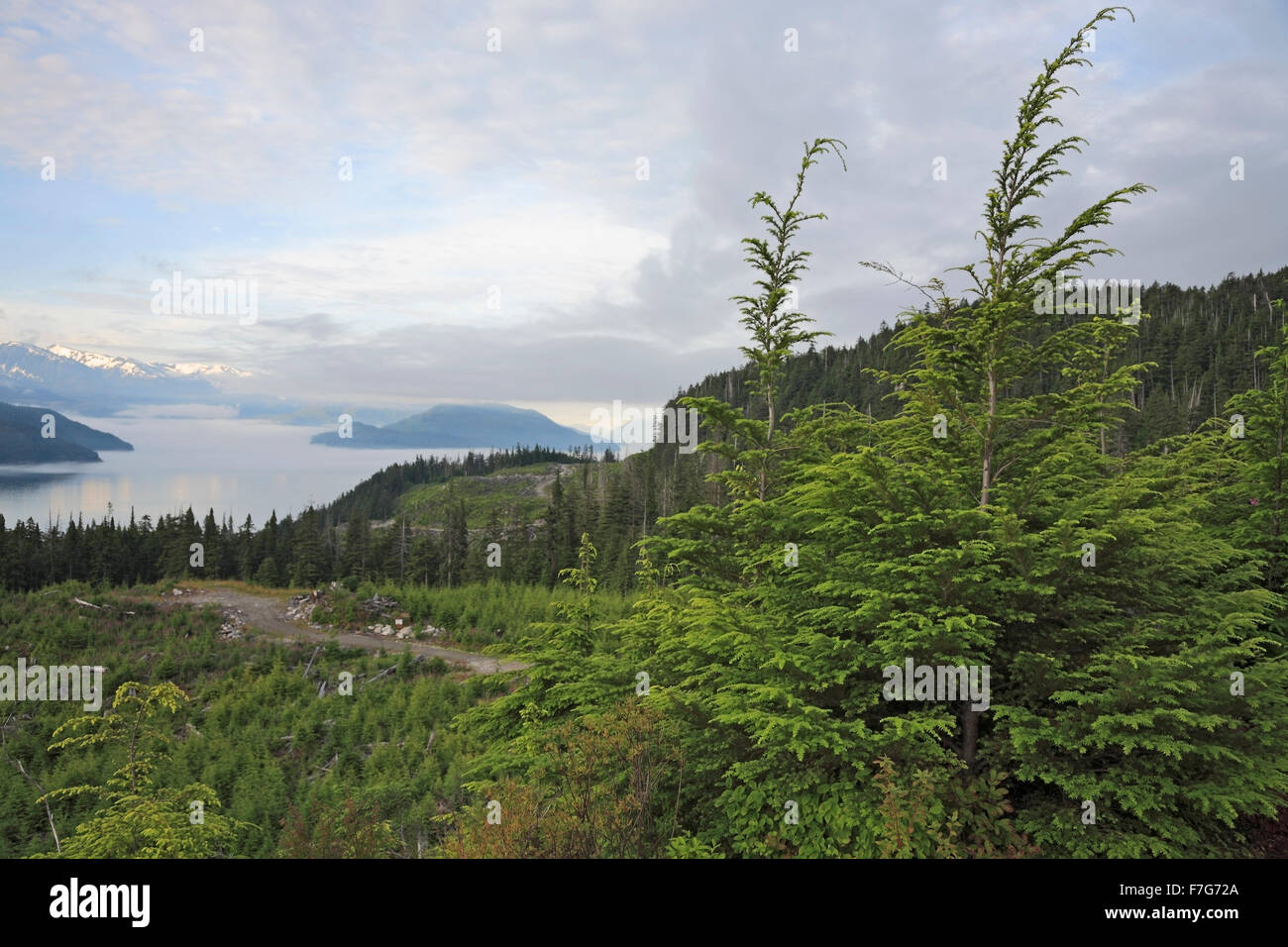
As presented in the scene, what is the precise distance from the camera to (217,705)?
2659 cm

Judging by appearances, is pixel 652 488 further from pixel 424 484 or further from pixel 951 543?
pixel 424 484

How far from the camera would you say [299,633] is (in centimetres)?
3741

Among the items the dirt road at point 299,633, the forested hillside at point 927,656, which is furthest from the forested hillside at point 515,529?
the forested hillside at point 927,656

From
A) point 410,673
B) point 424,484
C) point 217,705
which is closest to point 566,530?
point 410,673

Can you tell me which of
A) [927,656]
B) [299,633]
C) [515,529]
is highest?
[927,656]

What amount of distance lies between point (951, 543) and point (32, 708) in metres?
37.9

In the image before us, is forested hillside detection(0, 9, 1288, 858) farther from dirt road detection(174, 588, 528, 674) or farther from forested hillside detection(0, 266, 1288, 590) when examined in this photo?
forested hillside detection(0, 266, 1288, 590)

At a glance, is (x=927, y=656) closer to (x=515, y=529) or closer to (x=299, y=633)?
(x=299, y=633)

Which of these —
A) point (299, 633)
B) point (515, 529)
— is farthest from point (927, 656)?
point (515, 529)

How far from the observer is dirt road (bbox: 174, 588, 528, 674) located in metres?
33.2

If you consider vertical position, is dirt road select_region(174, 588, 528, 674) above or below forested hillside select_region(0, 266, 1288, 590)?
below

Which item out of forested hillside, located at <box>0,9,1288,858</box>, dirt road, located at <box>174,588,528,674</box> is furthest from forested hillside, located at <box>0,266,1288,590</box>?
forested hillside, located at <box>0,9,1288,858</box>

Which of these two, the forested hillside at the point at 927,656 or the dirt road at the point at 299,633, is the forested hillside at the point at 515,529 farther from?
the forested hillside at the point at 927,656

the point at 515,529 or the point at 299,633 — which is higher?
the point at 515,529
